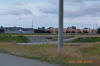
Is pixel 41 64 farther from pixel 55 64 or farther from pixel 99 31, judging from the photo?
pixel 99 31

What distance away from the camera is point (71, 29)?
12675 centimetres

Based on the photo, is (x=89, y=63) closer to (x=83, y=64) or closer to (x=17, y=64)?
(x=83, y=64)

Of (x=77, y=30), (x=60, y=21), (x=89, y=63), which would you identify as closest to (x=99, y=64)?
(x=89, y=63)

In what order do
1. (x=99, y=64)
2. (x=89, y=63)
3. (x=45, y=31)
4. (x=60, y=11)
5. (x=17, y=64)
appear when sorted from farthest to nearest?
(x=45, y=31) < (x=60, y=11) < (x=17, y=64) < (x=89, y=63) < (x=99, y=64)

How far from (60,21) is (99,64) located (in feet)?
23.3

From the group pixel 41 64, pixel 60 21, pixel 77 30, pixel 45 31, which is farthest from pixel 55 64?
pixel 77 30

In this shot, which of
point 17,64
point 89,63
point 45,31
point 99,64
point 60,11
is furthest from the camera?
point 45,31

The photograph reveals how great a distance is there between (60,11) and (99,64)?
7.14 meters

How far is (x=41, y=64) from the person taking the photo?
13133 millimetres

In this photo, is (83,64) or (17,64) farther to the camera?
(17,64)

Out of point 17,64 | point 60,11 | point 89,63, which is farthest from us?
point 60,11

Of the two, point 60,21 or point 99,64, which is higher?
point 60,21

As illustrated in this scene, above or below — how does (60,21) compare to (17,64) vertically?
above

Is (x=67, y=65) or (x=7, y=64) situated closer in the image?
(x=67, y=65)
